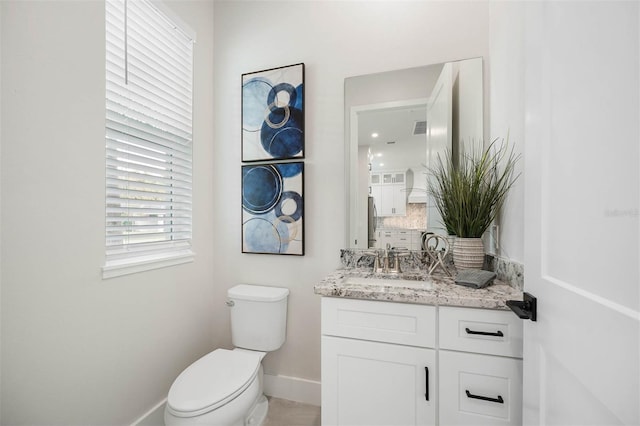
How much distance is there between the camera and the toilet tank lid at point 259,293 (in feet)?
5.66

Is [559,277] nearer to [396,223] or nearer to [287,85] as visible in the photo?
[396,223]

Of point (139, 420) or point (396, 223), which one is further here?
point (396, 223)

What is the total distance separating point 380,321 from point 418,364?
0.21 metres

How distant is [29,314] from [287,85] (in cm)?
166

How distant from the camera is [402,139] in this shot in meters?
1.63

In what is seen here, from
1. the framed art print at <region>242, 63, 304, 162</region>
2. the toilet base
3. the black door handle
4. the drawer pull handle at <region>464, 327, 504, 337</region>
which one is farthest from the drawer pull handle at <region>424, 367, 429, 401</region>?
the framed art print at <region>242, 63, 304, 162</region>

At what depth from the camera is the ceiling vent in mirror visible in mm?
1599

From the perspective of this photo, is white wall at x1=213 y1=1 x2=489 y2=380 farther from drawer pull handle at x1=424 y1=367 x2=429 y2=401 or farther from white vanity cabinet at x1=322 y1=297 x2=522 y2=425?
drawer pull handle at x1=424 y1=367 x2=429 y2=401

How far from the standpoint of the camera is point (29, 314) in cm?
107

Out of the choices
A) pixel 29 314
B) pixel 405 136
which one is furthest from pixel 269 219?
pixel 29 314

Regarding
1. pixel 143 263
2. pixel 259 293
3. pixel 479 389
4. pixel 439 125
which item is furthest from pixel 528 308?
pixel 143 263

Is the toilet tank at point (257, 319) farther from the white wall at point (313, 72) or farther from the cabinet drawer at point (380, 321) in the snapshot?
the cabinet drawer at point (380, 321)

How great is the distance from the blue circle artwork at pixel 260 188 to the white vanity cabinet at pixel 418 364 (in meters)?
0.85

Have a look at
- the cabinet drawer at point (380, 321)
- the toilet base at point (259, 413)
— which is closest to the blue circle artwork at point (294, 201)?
the cabinet drawer at point (380, 321)
